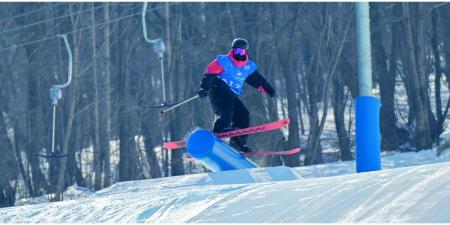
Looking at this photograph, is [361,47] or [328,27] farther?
[328,27]

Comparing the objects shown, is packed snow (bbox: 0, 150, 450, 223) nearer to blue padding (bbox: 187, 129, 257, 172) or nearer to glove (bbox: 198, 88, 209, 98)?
blue padding (bbox: 187, 129, 257, 172)

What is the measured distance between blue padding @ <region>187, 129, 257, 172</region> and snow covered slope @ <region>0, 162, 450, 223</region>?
1.45 meters

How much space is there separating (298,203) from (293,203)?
0.15 feet

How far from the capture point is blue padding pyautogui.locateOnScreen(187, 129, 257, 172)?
10234 mm

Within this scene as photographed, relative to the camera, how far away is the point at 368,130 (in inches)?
328

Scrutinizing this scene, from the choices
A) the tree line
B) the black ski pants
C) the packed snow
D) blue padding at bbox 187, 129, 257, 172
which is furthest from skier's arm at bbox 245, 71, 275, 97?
the tree line

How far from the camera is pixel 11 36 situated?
30438 mm

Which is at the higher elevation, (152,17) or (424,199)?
(152,17)

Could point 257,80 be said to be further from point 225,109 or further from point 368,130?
point 368,130

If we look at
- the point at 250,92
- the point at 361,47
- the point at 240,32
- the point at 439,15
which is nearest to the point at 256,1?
the point at 240,32

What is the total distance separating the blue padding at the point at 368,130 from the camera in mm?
8234

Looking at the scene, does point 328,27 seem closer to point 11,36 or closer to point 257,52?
point 257,52

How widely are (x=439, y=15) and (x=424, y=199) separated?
24.9m

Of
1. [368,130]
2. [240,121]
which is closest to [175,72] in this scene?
[240,121]
